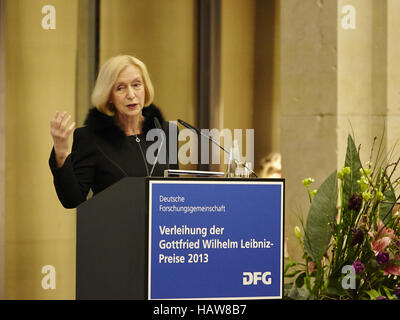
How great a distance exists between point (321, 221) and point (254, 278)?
1.09 feet

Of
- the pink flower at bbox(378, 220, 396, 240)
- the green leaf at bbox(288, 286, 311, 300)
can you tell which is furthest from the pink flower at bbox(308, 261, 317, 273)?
the pink flower at bbox(378, 220, 396, 240)

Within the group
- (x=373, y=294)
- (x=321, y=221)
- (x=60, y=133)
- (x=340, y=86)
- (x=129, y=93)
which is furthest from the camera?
(x=340, y=86)

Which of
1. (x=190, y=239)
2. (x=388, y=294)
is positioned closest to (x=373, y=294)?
(x=388, y=294)

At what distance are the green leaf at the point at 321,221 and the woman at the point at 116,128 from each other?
1.02 m

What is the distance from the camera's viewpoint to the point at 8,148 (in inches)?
213

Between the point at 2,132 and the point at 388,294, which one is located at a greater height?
the point at 2,132

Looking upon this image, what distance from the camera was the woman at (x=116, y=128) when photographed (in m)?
3.29

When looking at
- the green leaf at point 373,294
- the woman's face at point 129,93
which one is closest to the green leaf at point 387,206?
the green leaf at point 373,294

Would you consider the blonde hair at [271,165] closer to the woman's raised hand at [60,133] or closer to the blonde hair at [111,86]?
the blonde hair at [111,86]

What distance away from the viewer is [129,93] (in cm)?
330

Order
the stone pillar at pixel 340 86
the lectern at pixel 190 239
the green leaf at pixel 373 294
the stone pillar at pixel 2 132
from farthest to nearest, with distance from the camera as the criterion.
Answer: the stone pillar at pixel 2 132
the stone pillar at pixel 340 86
the green leaf at pixel 373 294
the lectern at pixel 190 239

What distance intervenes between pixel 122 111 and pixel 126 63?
0.77 ft

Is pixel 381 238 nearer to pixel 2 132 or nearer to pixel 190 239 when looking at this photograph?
pixel 190 239

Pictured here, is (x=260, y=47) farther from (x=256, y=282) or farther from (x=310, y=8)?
(x=256, y=282)
